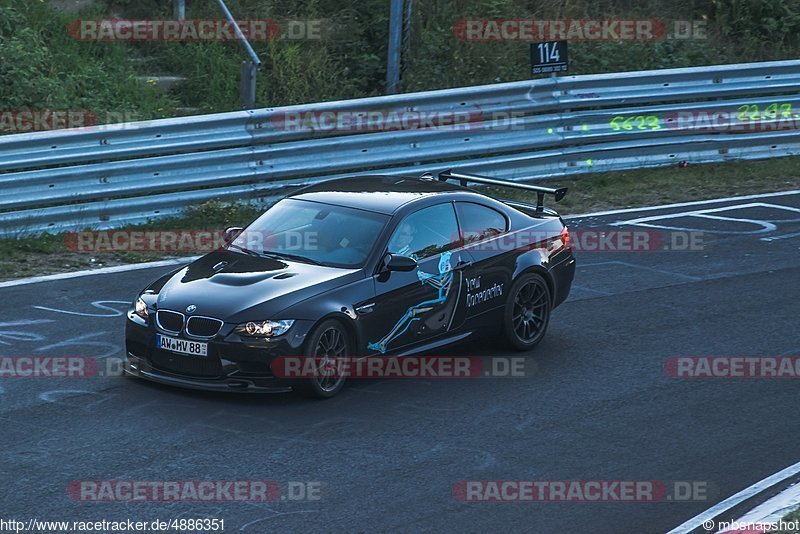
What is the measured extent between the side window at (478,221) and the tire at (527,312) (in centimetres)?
48

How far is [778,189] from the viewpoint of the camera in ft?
56.3

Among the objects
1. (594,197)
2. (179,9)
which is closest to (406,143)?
(594,197)

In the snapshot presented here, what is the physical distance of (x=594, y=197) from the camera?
53.7 feet

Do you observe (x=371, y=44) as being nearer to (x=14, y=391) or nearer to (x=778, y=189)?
(x=778, y=189)

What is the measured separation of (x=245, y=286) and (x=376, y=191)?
5.76 ft

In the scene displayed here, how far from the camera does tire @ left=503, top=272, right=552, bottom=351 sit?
1036 centimetres

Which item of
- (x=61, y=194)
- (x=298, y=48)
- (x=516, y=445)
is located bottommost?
(x=516, y=445)

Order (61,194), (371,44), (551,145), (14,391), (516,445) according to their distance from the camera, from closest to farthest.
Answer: (516,445), (14,391), (61,194), (551,145), (371,44)

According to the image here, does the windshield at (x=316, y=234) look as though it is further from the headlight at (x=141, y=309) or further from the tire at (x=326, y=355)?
the headlight at (x=141, y=309)

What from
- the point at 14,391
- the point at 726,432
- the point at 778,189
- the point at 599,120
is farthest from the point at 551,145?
the point at 14,391

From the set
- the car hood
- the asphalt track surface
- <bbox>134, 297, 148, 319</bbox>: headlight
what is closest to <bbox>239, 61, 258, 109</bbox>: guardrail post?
the asphalt track surface

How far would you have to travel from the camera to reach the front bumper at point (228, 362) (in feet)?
28.3

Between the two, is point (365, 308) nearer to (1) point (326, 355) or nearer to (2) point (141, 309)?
(1) point (326, 355)

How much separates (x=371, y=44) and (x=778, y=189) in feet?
22.4
